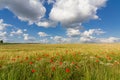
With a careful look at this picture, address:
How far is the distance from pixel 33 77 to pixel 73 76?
1071 mm

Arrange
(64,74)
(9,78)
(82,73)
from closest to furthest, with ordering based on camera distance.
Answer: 1. (9,78)
2. (64,74)
3. (82,73)

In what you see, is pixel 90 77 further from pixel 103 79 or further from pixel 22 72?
pixel 22 72

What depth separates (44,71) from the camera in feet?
17.5

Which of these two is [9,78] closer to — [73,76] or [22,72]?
[22,72]

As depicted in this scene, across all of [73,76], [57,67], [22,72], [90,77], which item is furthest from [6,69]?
[90,77]

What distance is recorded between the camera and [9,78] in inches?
178

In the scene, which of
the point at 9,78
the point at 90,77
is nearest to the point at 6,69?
the point at 9,78

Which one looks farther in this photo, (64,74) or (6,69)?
(6,69)

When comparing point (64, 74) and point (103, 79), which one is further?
point (64, 74)

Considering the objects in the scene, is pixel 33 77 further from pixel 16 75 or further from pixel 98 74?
pixel 98 74

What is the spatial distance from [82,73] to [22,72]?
5.41ft

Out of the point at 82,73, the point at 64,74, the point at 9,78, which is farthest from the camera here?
the point at 82,73

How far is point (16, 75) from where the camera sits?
475 centimetres

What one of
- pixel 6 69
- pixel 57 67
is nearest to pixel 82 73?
pixel 57 67
